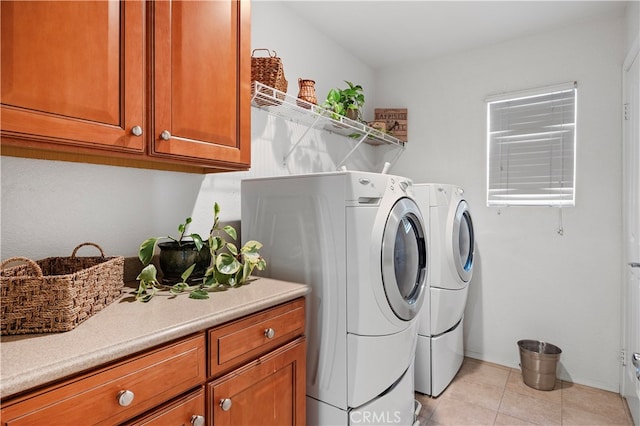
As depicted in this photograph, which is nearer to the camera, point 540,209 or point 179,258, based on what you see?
point 179,258

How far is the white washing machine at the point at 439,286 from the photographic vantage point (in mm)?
2248

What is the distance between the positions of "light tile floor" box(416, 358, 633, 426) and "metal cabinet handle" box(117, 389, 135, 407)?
177cm

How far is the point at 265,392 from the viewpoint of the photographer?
1221mm

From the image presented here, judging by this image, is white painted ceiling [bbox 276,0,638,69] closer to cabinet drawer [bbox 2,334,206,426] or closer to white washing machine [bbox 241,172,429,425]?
white washing machine [bbox 241,172,429,425]

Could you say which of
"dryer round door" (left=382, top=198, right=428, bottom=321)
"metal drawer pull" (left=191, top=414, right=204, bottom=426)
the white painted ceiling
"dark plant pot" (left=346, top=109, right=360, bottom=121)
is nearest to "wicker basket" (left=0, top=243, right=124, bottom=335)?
"metal drawer pull" (left=191, top=414, right=204, bottom=426)

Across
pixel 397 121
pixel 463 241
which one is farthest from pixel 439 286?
pixel 397 121

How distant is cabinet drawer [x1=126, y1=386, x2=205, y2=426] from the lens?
882 mm

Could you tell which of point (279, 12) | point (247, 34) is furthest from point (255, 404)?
point (279, 12)

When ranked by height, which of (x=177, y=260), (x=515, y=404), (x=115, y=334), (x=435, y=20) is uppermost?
(x=435, y=20)

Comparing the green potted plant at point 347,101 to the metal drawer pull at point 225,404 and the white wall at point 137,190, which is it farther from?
the metal drawer pull at point 225,404

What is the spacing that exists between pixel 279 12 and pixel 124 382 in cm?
222

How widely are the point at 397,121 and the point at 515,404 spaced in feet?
7.63

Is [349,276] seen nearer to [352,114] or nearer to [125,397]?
[125,397]

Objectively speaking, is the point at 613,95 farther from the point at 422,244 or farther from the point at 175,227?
the point at 175,227
